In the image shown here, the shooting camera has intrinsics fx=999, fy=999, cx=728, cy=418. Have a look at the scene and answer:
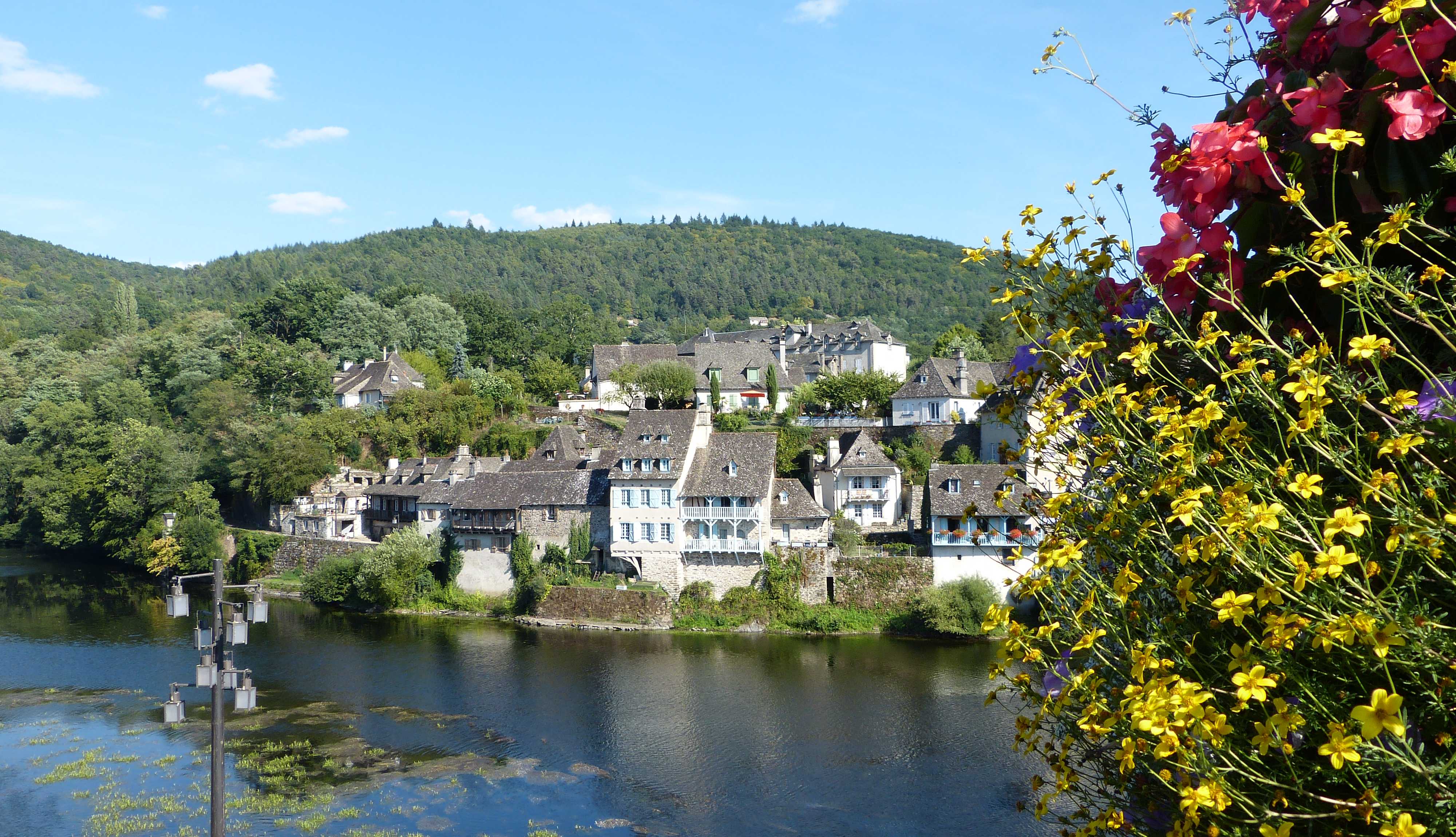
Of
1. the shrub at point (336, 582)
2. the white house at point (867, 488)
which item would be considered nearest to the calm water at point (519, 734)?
the shrub at point (336, 582)

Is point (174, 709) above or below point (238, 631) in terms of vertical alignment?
below

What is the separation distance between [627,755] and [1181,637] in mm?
24888

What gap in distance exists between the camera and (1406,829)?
7.98 feet

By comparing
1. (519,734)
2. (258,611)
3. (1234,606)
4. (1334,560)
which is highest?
(1334,560)

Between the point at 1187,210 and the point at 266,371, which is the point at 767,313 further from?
the point at 1187,210

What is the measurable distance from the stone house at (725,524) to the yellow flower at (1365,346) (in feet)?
123

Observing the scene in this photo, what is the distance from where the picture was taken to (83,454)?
58531mm

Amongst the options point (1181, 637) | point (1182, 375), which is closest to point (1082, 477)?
point (1182, 375)

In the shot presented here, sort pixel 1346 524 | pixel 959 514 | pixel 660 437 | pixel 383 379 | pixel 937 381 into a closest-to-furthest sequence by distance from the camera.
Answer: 1. pixel 1346 524
2. pixel 959 514
3. pixel 660 437
4. pixel 937 381
5. pixel 383 379

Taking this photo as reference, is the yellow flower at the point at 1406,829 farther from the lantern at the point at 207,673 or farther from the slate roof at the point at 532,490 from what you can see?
the slate roof at the point at 532,490

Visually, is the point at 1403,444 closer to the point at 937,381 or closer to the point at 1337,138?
the point at 1337,138

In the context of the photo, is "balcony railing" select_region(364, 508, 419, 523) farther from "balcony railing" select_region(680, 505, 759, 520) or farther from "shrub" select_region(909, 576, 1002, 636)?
"shrub" select_region(909, 576, 1002, 636)

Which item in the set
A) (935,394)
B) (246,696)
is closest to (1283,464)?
(246,696)

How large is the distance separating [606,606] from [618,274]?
142 metres
